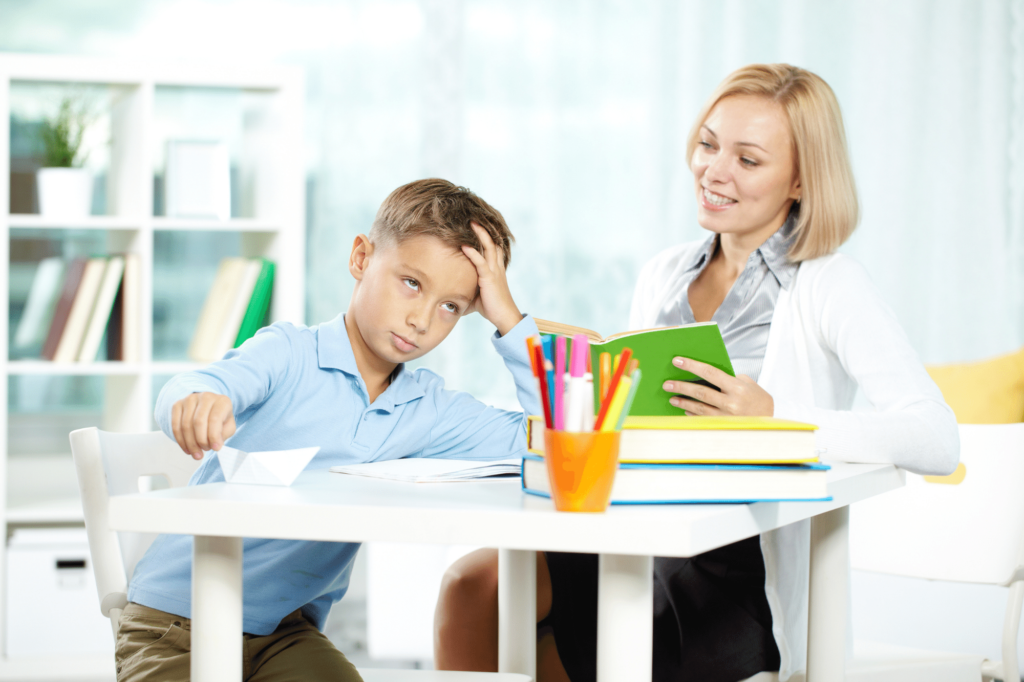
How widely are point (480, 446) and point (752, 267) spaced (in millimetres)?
565

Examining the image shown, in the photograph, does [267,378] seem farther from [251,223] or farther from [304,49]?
[304,49]

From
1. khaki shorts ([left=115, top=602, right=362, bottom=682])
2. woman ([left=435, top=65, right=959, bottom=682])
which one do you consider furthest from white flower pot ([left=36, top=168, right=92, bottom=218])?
khaki shorts ([left=115, top=602, right=362, bottom=682])

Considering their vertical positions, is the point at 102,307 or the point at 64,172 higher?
the point at 64,172

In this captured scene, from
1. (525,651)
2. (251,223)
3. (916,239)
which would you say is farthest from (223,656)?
(916,239)

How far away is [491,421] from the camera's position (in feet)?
3.94

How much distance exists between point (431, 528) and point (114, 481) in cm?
66

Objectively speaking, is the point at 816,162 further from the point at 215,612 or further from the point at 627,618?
the point at 215,612

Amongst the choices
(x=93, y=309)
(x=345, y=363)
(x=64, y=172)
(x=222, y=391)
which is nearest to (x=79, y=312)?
(x=93, y=309)

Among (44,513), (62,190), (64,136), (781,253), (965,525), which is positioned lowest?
(44,513)

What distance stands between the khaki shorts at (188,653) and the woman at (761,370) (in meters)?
0.26

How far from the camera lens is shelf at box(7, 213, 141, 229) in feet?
7.77

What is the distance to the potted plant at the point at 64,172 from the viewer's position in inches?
95.4

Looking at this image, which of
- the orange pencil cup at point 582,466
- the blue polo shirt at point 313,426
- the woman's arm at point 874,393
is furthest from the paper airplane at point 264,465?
the woman's arm at point 874,393

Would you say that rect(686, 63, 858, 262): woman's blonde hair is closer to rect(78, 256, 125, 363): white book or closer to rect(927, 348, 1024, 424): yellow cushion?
rect(927, 348, 1024, 424): yellow cushion
